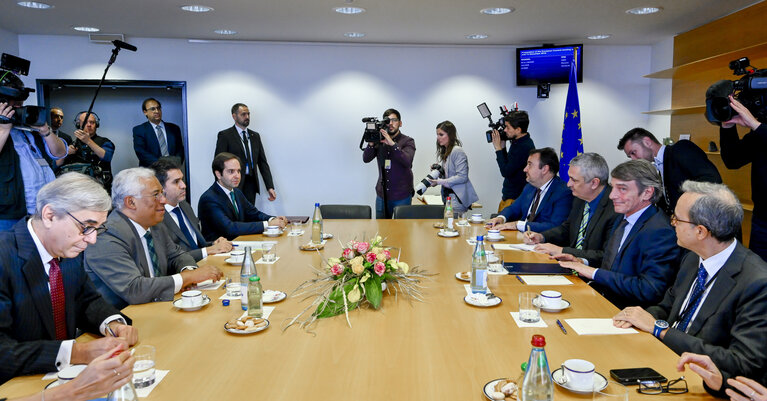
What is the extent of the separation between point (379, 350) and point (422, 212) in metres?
3.32

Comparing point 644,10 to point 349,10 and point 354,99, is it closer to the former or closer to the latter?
point 349,10

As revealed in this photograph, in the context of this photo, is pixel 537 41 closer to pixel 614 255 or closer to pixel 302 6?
pixel 302 6

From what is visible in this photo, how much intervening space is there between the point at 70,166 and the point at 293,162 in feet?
9.54

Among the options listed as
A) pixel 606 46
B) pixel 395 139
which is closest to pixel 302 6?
pixel 395 139

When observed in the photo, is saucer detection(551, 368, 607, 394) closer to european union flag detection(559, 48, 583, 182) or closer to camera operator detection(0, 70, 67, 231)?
camera operator detection(0, 70, 67, 231)

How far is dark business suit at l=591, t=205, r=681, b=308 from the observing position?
247 centimetres

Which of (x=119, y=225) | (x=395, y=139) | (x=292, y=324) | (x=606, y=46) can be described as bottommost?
(x=292, y=324)

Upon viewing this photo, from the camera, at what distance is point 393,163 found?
226 inches

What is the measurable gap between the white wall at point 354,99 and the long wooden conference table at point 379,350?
4.92 metres

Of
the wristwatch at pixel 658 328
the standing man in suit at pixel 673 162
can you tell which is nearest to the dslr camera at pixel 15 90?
the wristwatch at pixel 658 328

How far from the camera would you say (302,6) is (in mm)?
5254

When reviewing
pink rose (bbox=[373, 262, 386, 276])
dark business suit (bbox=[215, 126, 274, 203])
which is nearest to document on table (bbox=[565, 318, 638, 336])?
pink rose (bbox=[373, 262, 386, 276])

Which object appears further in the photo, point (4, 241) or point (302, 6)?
point (302, 6)

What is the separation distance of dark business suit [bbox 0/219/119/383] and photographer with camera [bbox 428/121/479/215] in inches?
162
